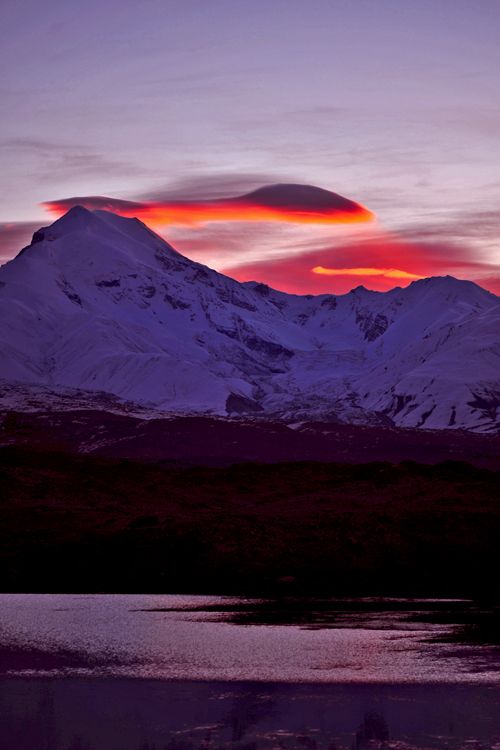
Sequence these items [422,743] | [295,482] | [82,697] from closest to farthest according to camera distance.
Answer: [422,743] < [82,697] < [295,482]

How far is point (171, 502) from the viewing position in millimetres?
64312

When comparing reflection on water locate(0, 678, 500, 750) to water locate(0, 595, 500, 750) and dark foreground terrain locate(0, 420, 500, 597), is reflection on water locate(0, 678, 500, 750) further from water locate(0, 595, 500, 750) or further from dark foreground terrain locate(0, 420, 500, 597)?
dark foreground terrain locate(0, 420, 500, 597)

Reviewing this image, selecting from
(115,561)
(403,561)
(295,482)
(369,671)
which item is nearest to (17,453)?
(295,482)

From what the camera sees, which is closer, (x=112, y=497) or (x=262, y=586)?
(x=262, y=586)

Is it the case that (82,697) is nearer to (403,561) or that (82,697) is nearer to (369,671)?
(369,671)

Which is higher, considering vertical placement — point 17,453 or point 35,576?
point 17,453

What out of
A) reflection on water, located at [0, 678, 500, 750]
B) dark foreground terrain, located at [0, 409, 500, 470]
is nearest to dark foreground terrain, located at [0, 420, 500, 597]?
reflection on water, located at [0, 678, 500, 750]

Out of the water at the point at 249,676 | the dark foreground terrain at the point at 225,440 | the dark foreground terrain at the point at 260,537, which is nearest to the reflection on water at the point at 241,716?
the water at the point at 249,676

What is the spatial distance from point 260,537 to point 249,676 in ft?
74.2

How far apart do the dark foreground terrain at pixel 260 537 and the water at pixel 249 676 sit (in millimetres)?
6433

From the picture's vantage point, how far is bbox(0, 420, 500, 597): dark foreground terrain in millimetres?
36625

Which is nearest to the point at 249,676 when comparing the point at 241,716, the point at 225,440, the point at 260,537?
the point at 241,716

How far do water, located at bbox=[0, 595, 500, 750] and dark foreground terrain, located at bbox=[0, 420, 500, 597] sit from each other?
643 cm

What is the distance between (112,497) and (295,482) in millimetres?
16462
